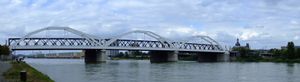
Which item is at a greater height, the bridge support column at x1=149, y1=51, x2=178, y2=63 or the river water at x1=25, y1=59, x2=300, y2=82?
the bridge support column at x1=149, y1=51, x2=178, y2=63

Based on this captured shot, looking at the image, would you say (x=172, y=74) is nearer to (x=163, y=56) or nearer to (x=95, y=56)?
(x=95, y=56)

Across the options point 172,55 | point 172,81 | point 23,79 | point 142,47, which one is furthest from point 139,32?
point 23,79

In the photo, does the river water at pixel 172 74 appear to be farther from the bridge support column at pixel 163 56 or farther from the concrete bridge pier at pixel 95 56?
the bridge support column at pixel 163 56

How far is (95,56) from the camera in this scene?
16400 cm

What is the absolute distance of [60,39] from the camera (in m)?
162

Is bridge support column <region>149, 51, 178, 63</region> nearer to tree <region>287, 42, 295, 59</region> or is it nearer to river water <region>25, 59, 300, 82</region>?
tree <region>287, 42, 295, 59</region>

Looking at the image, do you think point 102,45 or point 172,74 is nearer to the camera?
point 172,74

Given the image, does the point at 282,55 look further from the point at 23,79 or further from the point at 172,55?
the point at 23,79

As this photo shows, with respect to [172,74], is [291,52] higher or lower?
higher

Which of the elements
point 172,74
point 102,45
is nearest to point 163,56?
point 102,45

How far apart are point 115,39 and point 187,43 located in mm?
36574

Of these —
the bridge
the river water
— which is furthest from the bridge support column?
the river water

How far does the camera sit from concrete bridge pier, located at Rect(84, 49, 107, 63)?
15875 cm

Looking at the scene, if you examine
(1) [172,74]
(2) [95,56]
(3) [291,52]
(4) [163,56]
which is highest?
(2) [95,56]
